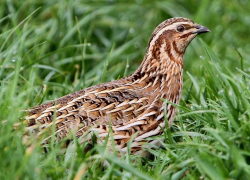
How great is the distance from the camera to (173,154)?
428 cm

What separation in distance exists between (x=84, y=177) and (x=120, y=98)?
1.01 metres

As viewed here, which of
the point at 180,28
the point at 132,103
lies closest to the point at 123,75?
the point at 180,28

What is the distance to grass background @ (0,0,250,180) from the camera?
3.97 m

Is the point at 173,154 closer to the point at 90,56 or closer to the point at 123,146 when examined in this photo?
the point at 123,146

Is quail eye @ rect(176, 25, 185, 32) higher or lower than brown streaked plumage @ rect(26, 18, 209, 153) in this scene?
higher

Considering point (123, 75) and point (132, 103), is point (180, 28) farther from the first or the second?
point (123, 75)

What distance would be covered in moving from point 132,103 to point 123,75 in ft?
4.79

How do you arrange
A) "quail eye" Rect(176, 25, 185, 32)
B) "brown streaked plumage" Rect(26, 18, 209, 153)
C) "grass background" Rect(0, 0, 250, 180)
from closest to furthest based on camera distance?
"grass background" Rect(0, 0, 250, 180), "brown streaked plumage" Rect(26, 18, 209, 153), "quail eye" Rect(176, 25, 185, 32)

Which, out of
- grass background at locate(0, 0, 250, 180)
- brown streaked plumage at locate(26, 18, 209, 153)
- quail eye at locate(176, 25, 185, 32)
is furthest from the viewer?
quail eye at locate(176, 25, 185, 32)

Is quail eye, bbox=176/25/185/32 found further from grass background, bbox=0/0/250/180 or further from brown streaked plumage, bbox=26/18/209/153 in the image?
grass background, bbox=0/0/250/180

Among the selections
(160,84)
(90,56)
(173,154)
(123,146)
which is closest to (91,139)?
(123,146)

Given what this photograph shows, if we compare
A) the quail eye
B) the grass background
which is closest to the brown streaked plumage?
the quail eye

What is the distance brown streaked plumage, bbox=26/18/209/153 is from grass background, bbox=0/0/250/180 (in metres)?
0.20

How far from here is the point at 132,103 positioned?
4.98 metres
